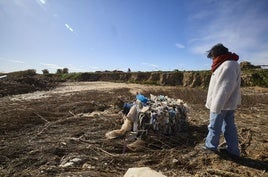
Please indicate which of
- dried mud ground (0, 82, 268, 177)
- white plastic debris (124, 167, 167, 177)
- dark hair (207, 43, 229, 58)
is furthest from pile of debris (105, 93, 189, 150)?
white plastic debris (124, 167, 167, 177)

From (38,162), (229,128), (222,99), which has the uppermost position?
(222,99)

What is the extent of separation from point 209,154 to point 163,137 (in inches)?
41.1

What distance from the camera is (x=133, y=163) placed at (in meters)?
3.98

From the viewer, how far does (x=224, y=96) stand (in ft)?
13.2

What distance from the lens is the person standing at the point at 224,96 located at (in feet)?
13.2

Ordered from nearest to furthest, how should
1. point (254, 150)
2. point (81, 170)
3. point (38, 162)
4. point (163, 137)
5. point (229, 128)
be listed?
point (81, 170) < point (38, 162) < point (229, 128) < point (254, 150) < point (163, 137)

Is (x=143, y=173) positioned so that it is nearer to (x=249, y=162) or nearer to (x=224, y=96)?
(x=224, y=96)

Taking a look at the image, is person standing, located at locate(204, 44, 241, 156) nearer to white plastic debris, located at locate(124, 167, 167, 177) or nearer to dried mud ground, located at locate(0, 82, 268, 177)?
dried mud ground, located at locate(0, 82, 268, 177)

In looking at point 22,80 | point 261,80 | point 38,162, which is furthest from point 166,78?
point 38,162

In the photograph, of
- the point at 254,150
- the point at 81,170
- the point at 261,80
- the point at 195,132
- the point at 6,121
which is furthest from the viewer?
the point at 261,80

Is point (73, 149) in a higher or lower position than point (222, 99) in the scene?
lower

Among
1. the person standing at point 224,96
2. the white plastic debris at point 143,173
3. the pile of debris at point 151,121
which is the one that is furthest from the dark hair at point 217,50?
the white plastic debris at point 143,173

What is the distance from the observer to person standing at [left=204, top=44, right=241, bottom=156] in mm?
4023

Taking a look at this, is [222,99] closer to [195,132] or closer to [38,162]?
[195,132]
